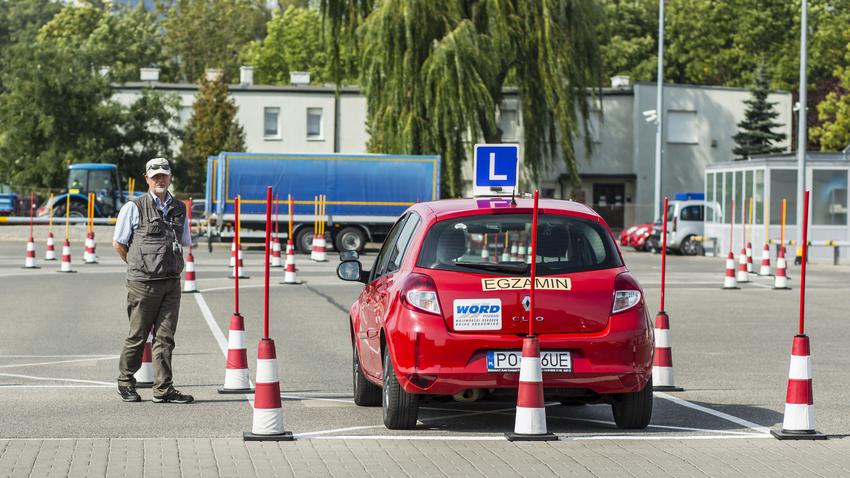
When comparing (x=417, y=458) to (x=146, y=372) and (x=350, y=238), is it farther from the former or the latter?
(x=350, y=238)

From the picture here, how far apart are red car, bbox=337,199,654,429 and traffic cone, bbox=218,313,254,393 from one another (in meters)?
1.87

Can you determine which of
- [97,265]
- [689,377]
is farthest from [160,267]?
[97,265]

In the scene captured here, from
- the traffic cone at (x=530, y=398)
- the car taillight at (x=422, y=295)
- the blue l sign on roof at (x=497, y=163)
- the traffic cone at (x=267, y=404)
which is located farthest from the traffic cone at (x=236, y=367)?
the blue l sign on roof at (x=497, y=163)

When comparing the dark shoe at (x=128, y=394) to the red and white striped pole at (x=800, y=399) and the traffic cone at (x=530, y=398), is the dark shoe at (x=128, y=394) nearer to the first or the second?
the traffic cone at (x=530, y=398)

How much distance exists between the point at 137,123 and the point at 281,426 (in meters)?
58.1

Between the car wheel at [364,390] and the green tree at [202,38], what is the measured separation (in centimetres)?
9306

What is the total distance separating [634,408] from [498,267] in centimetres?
128

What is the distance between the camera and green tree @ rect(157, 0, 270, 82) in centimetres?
10494

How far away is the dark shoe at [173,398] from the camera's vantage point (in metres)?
11.0

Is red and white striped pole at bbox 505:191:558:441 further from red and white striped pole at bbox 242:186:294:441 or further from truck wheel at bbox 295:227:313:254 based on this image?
truck wheel at bbox 295:227:313:254

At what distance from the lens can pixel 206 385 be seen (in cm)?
1234

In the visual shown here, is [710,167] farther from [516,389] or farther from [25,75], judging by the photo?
[516,389]

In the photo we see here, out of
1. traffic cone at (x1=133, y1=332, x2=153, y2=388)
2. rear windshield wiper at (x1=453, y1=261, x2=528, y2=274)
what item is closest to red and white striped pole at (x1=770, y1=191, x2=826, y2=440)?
rear windshield wiper at (x1=453, y1=261, x2=528, y2=274)

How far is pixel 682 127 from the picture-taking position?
6900cm
